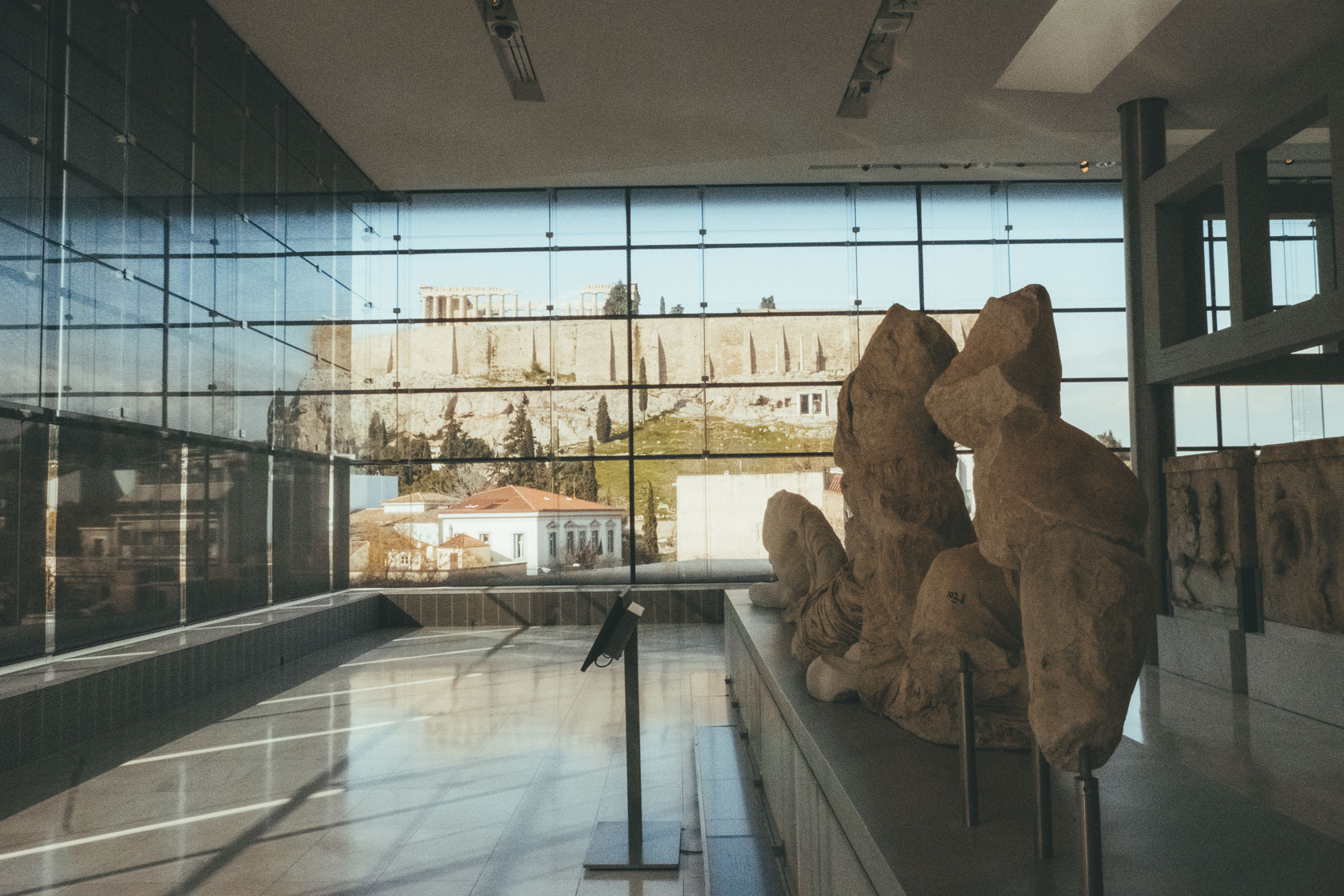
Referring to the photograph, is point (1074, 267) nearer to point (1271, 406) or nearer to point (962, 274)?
point (962, 274)

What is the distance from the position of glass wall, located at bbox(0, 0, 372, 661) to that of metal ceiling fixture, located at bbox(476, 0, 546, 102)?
2691 mm

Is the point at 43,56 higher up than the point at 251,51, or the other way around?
the point at 251,51

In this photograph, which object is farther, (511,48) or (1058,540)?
(511,48)

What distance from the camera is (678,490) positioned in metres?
13.3

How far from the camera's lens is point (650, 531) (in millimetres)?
13305

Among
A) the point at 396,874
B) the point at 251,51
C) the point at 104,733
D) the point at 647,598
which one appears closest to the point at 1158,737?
the point at 396,874

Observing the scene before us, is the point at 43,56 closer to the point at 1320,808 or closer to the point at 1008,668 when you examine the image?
the point at 1008,668

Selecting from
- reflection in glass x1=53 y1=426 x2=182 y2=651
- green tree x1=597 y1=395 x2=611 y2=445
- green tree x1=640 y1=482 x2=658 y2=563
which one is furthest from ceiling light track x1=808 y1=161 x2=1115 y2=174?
reflection in glass x1=53 y1=426 x2=182 y2=651

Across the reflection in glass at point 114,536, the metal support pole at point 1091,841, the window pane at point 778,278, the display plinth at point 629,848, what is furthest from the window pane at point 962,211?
the metal support pole at point 1091,841

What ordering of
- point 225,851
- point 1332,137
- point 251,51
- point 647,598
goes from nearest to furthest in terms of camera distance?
point 225,851 < point 1332,137 < point 251,51 < point 647,598

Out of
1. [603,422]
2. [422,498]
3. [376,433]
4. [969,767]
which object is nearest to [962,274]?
[603,422]

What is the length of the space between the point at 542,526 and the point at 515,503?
0.51m

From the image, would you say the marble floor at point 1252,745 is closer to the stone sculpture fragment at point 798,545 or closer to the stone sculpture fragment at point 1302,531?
the stone sculpture fragment at point 1302,531

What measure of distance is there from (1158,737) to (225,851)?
15.0 feet
